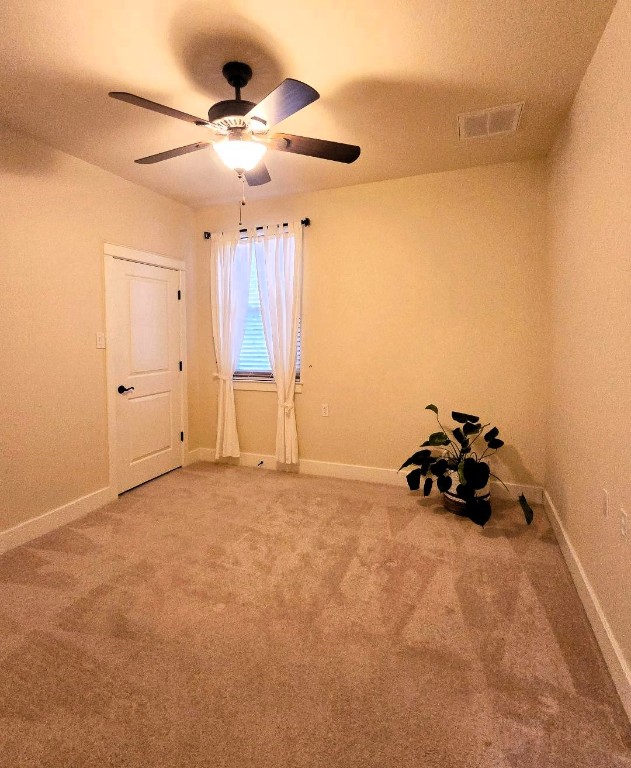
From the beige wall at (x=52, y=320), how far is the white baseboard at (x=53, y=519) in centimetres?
5

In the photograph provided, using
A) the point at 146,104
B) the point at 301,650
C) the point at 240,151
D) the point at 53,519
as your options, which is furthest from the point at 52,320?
the point at 301,650

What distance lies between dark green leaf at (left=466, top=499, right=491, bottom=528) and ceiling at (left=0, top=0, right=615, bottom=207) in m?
2.59

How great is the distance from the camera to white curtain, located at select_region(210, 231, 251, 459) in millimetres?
3854

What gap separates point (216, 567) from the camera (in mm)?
2225

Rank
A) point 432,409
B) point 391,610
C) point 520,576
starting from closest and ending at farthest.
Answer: point 391,610
point 520,576
point 432,409

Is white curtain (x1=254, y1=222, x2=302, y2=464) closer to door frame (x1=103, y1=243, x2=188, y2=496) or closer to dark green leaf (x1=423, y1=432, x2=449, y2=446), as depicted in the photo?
door frame (x1=103, y1=243, x2=188, y2=496)

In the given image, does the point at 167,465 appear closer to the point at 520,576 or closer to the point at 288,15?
the point at 520,576

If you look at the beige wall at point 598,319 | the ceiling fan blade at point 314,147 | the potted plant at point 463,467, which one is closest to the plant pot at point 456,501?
the potted plant at point 463,467

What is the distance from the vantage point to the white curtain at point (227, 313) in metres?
3.85

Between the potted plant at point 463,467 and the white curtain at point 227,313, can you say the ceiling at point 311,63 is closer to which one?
the white curtain at point 227,313

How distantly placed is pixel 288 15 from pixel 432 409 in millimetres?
2623

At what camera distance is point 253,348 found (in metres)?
4.00

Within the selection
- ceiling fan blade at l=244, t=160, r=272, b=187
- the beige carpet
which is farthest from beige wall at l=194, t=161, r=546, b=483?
ceiling fan blade at l=244, t=160, r=272, b=187

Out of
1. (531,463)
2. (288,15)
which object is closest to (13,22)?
(288,15)
